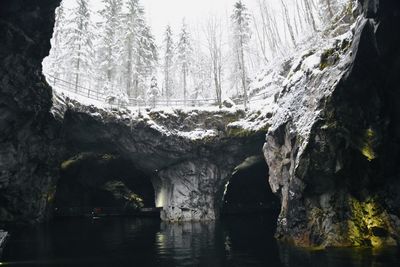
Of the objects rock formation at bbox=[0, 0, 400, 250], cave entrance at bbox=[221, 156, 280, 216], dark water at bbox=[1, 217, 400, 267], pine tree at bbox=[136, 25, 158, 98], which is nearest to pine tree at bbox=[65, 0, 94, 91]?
pine tree at bbox=[136, 25, 158, 98]

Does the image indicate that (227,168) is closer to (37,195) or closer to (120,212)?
(120,212)

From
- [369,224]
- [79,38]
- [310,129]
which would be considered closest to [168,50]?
[79,38]

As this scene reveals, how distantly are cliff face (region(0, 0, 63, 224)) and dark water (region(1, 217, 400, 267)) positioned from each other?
403 centimetres

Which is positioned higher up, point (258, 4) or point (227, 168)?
point (258, 4)

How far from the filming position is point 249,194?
48.5m

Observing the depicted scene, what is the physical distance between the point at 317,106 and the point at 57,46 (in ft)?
166

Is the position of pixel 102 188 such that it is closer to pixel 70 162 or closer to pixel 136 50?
pixel 70 162

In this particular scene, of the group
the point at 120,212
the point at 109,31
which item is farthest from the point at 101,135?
the point at 109,31


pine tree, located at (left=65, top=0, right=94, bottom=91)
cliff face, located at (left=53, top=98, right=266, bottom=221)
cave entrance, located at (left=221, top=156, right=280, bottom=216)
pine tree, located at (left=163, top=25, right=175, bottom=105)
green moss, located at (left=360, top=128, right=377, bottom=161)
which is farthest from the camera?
pine tree, located at (left=163, top=25, right=175, bottom=105)

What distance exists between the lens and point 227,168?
125ft

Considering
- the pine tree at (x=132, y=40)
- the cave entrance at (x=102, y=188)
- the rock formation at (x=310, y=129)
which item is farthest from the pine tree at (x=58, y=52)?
the rock formation at (x=310, y=129)

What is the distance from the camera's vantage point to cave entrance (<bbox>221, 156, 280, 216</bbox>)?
152 feet

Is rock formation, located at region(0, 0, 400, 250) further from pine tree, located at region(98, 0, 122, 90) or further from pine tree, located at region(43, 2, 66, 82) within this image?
pine tree, located at region(43, 2, 66, 82)

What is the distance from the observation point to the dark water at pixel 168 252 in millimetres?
15759
